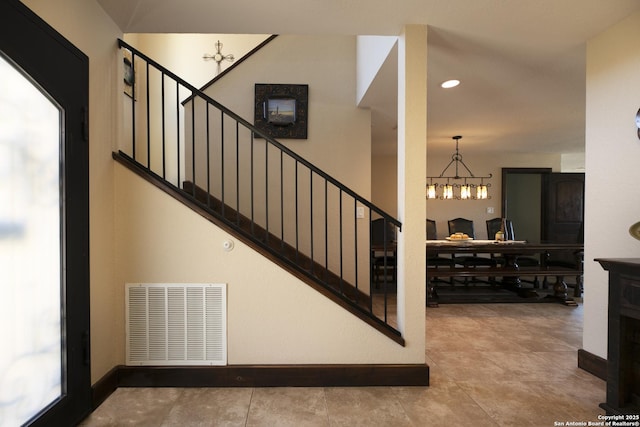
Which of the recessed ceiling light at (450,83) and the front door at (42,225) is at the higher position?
the recessed ceiling light at (450,83)

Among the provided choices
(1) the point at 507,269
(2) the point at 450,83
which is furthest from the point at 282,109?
(1) the point at 507,269

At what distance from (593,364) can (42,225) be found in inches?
138

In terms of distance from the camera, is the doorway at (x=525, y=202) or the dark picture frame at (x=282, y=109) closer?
the dark picture frame at (x=282, y=109)

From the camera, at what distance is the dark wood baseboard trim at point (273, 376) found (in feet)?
7.48

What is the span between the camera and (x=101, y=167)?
2137 millimetres

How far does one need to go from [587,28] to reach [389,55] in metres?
1.28

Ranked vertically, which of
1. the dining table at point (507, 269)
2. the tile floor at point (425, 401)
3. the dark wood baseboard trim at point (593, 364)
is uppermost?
the dining table at point (507, 269)

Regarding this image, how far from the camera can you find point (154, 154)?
13.7ft

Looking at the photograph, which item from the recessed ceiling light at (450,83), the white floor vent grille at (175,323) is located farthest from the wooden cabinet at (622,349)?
the white floor vent grille at (175,323)

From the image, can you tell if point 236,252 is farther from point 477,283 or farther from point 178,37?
point 477,283

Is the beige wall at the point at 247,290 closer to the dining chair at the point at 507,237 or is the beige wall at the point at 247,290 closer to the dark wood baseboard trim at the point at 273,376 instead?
the dark wood baseboard trim at the point at 273,376

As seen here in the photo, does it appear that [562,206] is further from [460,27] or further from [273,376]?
[273,376]

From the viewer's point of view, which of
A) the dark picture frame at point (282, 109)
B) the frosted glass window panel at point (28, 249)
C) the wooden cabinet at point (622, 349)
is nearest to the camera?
the frosted glass window panel at point (28, 249)

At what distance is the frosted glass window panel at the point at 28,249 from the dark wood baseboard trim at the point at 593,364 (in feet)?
10.8
